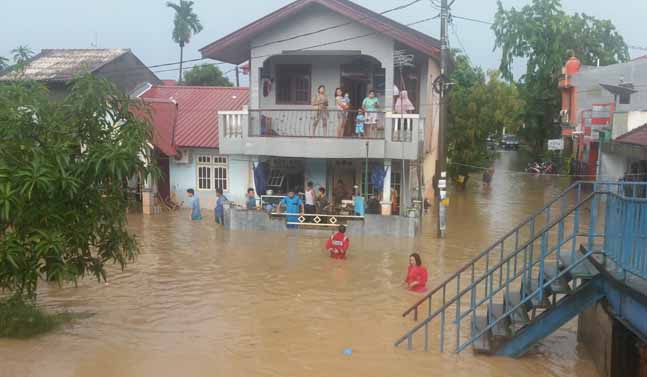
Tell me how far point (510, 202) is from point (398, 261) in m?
14.4

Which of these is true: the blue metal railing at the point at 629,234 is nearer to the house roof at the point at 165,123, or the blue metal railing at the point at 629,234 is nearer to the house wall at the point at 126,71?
the house roof at the point at 165,123

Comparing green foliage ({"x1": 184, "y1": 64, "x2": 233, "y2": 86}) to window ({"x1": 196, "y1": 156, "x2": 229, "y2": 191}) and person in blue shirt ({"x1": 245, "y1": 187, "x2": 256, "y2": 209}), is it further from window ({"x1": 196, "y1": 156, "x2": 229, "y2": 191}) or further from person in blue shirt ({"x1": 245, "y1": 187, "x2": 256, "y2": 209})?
person in blue shirt ({"x1": 245, "y1": 187, "x2": 256, "y2": 209})

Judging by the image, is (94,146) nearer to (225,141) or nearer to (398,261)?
(398,261)

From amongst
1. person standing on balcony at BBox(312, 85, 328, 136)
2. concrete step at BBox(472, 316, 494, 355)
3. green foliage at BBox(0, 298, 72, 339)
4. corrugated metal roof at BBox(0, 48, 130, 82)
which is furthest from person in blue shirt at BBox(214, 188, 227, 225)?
concrete step at BBox(472, 316, 494, 355)

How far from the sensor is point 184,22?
57.6 m

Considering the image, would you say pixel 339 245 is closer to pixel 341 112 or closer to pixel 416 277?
pixel 416 277

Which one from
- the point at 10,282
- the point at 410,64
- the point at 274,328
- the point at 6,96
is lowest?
the point at 274,328

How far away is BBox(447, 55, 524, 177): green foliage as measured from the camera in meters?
29.3

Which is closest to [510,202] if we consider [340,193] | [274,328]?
[340,193]

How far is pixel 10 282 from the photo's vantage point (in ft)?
29.1

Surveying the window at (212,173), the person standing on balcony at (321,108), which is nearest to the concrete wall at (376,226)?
the person standing on balcony at (321,108)

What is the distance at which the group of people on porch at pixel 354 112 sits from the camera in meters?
19.0

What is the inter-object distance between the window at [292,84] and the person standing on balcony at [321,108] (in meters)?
1.37

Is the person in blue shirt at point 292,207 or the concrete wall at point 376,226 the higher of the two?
the person in blue shirt at point 292,207
